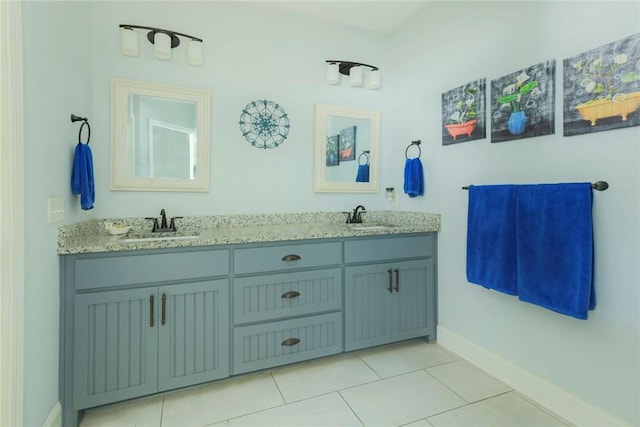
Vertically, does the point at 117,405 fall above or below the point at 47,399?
below

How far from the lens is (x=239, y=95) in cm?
245

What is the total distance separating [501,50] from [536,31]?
0.21 meters

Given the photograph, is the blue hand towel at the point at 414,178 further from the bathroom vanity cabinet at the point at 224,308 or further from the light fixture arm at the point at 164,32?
the light fixture arm at the point at 164,32

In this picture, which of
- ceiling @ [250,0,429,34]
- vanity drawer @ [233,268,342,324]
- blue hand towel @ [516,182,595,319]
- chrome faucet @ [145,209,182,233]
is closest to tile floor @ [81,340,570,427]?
vanity drawer @ [233,268,342,324]

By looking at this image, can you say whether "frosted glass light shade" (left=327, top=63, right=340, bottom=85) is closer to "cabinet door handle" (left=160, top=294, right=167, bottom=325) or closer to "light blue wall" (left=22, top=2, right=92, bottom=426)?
"light blue wall" (left=22, top=2, right=92, bottom=426)

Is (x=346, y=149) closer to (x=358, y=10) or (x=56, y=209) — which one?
(x=358, y=10)

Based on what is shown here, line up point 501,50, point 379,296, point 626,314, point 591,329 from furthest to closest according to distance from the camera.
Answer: point 379,296, point 501,50, point 591,329, point 626,314

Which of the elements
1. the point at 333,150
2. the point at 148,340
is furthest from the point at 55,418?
the point at 333,150

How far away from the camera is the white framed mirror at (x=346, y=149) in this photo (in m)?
2.71

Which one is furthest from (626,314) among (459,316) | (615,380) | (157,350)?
(157,350)

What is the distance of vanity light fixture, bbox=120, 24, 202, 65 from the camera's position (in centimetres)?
207

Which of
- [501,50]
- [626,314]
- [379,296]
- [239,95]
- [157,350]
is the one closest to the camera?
[626,314]

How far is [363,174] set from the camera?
9.37 feet

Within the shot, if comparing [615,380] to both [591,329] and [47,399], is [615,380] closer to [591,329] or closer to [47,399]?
[591,329]
